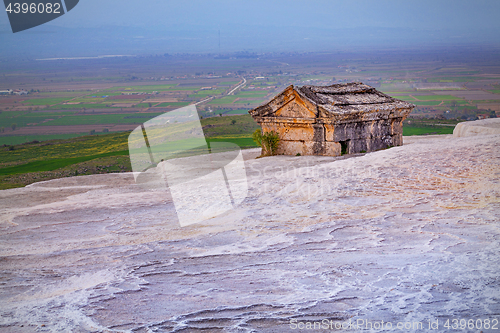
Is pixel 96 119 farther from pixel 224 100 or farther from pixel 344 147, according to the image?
pixel 344 147

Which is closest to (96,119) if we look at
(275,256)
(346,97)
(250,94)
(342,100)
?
(250,94)

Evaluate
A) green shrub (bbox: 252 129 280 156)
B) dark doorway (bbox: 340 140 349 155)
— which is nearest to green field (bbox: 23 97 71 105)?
green shrub (bbox: 252 129 280 156)

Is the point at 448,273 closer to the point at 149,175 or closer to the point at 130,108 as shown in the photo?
the point at 149,175

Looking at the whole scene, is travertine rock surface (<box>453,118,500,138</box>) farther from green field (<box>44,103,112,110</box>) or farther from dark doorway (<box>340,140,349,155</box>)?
green field (<box>44,103,112,110</box>)

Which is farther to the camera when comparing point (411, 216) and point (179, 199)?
point (179, 199)

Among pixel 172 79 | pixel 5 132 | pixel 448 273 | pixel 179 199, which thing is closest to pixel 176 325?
pixel 448 273
